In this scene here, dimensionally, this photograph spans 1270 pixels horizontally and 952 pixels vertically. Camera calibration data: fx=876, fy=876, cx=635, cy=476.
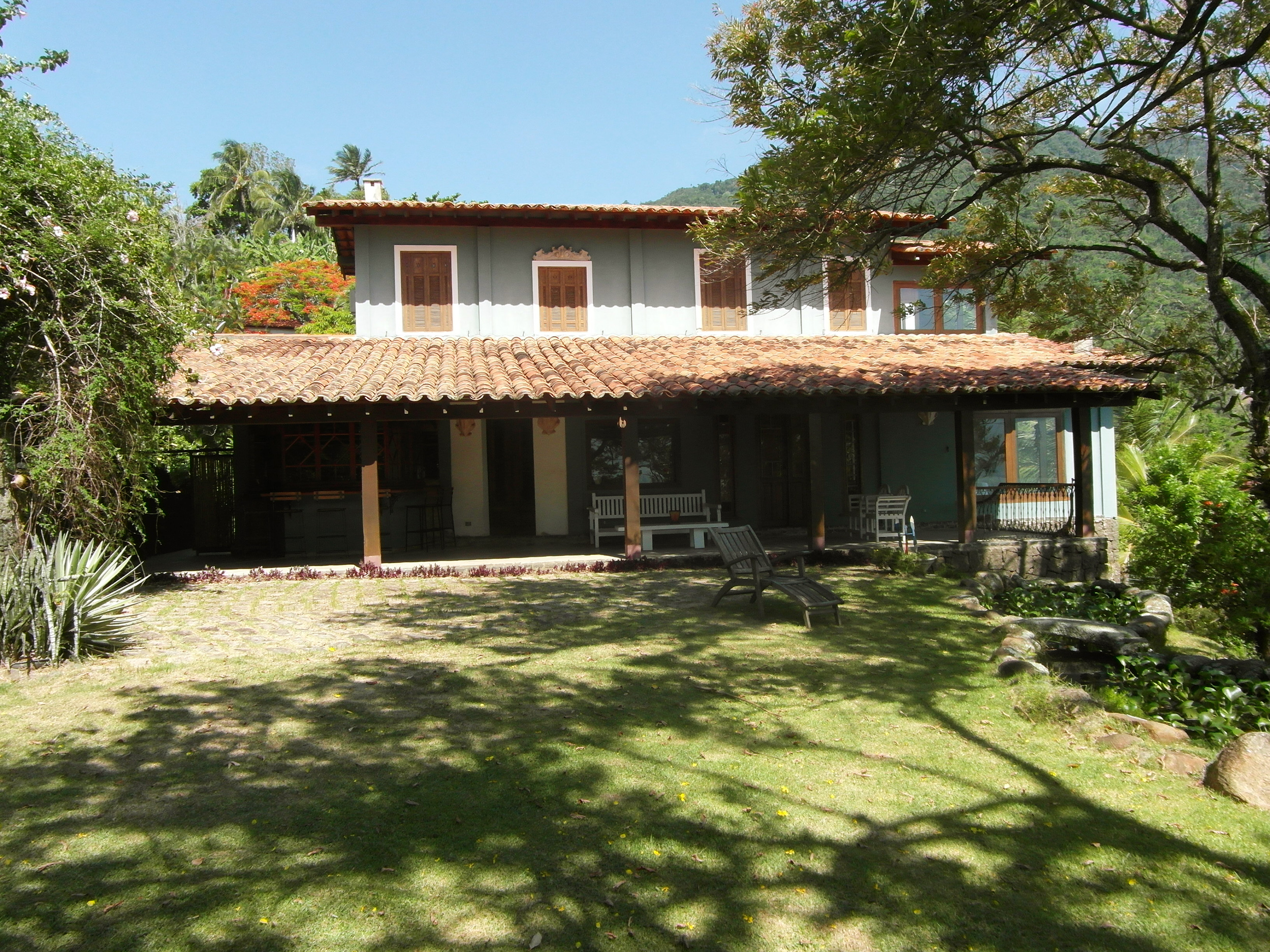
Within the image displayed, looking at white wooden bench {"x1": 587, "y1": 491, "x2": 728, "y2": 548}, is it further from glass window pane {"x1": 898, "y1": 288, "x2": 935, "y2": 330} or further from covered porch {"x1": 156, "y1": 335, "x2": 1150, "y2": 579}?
glass window pane {"x1": 898, "y1": 288, "x2": 935, "y2": 330}

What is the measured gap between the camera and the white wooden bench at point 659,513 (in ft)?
44.7

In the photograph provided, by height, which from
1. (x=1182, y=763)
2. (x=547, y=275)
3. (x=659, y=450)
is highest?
(x=547, y=275)

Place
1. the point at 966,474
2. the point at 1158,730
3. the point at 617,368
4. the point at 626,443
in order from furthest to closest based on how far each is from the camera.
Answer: the point at 966,474 < the point at 617,368 < the point at 626,443 < the point at 1158,730

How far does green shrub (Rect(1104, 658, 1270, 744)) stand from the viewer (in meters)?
5.90

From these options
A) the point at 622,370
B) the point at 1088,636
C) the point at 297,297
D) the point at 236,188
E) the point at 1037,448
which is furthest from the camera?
the point at 236,188

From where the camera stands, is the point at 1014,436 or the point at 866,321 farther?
the point at 1014,436

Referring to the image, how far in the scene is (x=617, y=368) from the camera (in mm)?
12828

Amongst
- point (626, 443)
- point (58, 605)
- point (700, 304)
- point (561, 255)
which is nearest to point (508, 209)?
point (561, 255)

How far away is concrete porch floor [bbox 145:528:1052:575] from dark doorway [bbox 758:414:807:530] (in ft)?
1.05

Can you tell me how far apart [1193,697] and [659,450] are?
998 centimetres

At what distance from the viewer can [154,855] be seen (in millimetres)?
3635

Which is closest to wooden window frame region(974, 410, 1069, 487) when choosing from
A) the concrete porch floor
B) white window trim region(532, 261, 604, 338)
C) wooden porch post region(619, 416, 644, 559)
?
the concrete porch floor

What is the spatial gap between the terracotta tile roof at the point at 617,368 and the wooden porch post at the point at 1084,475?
702mm

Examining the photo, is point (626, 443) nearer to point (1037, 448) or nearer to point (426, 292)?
point (426, 292)
